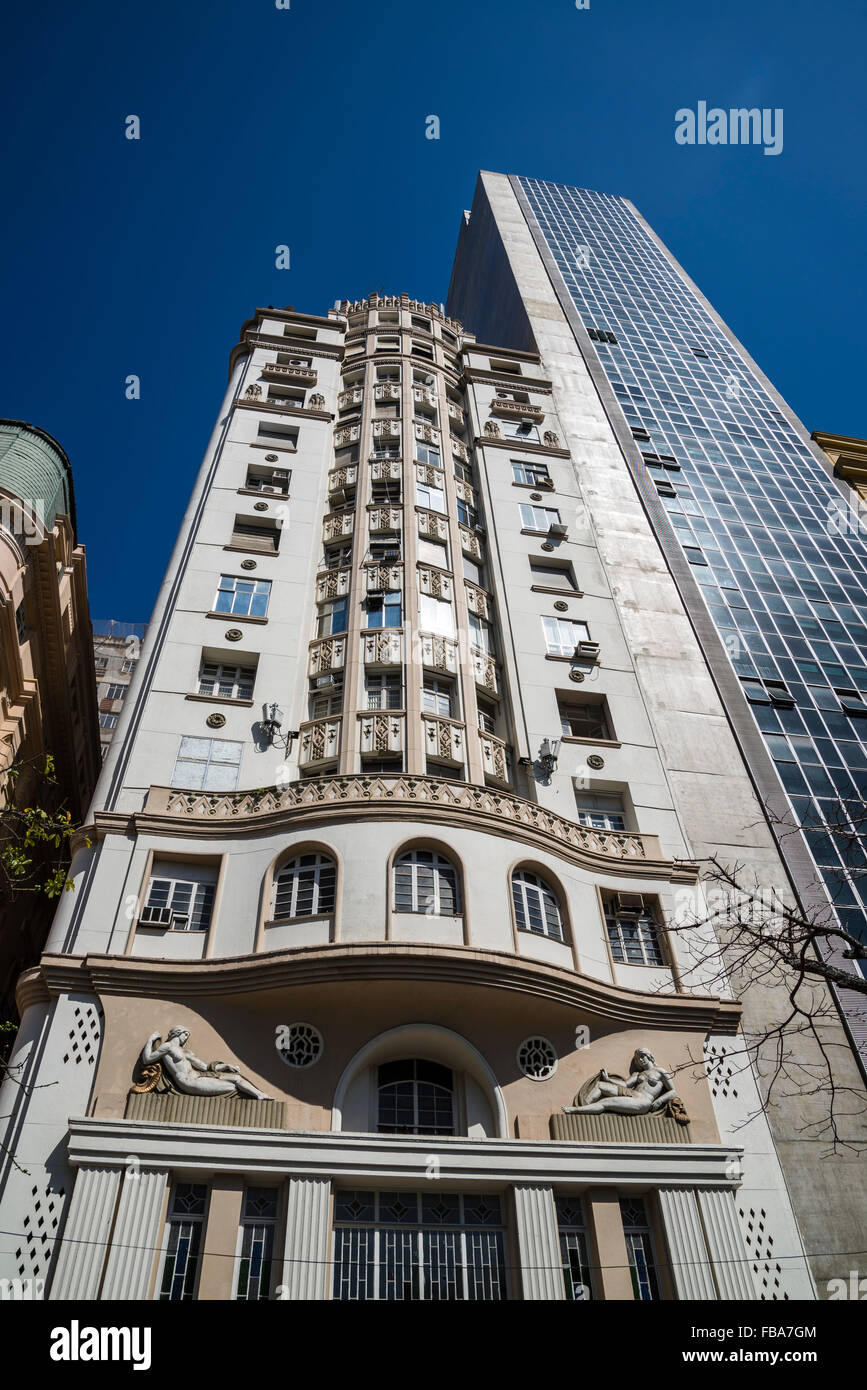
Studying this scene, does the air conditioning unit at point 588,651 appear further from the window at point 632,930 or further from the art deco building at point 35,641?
the art deco building at point 35,641

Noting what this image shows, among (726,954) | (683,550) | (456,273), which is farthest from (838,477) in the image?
(456,273)

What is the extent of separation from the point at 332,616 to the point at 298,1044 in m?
14.2

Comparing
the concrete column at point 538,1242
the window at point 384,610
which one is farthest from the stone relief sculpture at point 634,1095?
the window at point 384,610

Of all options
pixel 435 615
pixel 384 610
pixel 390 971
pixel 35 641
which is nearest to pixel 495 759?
pixel 435 615

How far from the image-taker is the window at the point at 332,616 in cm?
2902

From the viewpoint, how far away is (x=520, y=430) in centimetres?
4150

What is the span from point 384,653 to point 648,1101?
13839 millimetres

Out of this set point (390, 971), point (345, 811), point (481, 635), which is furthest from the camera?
point (481, 635)

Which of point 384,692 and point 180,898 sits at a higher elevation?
point 384,692

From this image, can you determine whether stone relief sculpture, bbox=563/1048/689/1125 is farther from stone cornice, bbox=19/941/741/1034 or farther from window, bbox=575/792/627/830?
window, bbox=575/792/627/830

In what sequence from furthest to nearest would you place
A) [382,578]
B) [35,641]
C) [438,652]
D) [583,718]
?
[35,641]
[382,578]
[583,718]
[438,652]

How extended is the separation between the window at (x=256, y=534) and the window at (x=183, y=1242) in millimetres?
19972

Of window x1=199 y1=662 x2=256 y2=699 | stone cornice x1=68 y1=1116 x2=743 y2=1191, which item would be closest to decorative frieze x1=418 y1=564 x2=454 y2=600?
window x1=199 y1=662 x2=256 y2=699

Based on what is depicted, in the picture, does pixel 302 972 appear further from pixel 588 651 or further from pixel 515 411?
pixel 515 411
